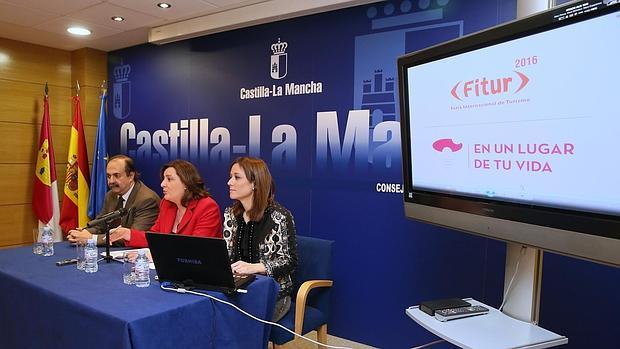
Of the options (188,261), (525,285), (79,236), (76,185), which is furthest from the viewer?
(76,185)

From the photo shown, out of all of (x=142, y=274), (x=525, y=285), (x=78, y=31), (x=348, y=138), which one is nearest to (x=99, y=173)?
(x=78, y=31)

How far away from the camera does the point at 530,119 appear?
174 cm

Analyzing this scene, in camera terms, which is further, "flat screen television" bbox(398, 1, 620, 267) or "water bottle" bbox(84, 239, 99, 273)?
"water bottle" bbox(84, 239, 99, 273)

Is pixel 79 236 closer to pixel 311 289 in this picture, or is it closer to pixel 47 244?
pixel 47 244

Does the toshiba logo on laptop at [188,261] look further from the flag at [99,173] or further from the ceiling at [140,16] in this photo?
the flag at [99,173]

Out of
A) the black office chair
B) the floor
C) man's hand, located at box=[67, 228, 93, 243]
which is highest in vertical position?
man's hand, located at box=[67, 228, 93, 243]

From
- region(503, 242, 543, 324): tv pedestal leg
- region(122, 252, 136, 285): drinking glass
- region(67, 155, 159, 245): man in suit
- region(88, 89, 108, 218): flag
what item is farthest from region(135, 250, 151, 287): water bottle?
region(88, 89, 108, 218): flag

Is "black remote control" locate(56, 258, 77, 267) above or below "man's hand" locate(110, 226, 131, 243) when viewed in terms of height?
below

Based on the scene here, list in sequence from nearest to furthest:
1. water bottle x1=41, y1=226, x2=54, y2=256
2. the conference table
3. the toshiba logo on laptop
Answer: the conference table
the toshiba logo on laptop
water bottle x1=41, y1=226, x2=54, y2=256

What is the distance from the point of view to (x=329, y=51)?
360cm

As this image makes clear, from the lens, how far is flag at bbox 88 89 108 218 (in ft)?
16.4

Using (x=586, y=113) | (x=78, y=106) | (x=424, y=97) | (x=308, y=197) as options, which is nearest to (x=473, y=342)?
(x=586, y=113)

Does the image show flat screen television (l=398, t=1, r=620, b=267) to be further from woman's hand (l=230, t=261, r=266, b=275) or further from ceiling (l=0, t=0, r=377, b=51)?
ceiling (l=0, t=0, r=377, b=51)

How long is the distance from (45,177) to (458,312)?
4.58 m
